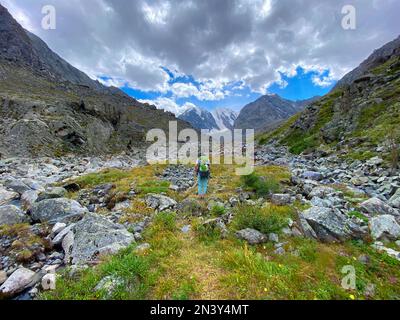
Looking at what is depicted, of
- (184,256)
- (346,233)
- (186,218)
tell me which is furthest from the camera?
(186,218)

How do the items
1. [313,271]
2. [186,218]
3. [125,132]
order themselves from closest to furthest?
[313,271] → [186,218] → [125,132]

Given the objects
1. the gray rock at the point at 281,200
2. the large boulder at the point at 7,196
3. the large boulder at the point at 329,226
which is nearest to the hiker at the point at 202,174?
the gray rock at the point at 281,200

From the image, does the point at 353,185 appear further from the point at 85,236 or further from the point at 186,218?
the point at 85,236

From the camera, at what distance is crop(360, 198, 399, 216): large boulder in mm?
7784

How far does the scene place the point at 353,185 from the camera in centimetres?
1145

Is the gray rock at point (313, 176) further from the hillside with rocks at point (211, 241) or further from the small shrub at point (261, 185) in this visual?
the small shrub at point (261, 185)

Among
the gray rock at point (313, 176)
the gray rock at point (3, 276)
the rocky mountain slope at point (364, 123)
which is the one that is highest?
the rocky mountain slope at point (364, 123)

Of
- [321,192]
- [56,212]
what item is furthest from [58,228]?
[321,192]

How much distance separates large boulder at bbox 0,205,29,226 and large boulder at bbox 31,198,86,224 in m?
0.35

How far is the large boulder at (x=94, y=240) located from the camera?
5.87m

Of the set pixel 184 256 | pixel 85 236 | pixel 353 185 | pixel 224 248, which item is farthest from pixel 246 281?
pixel 353 185

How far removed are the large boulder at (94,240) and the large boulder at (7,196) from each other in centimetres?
715

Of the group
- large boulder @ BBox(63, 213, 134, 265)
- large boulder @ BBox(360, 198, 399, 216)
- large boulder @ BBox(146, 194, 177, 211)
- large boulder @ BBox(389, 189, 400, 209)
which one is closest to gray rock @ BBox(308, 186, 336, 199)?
large boulder @ BBox(360, 198, 399, 216)

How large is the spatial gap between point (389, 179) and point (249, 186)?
6.99 meters
